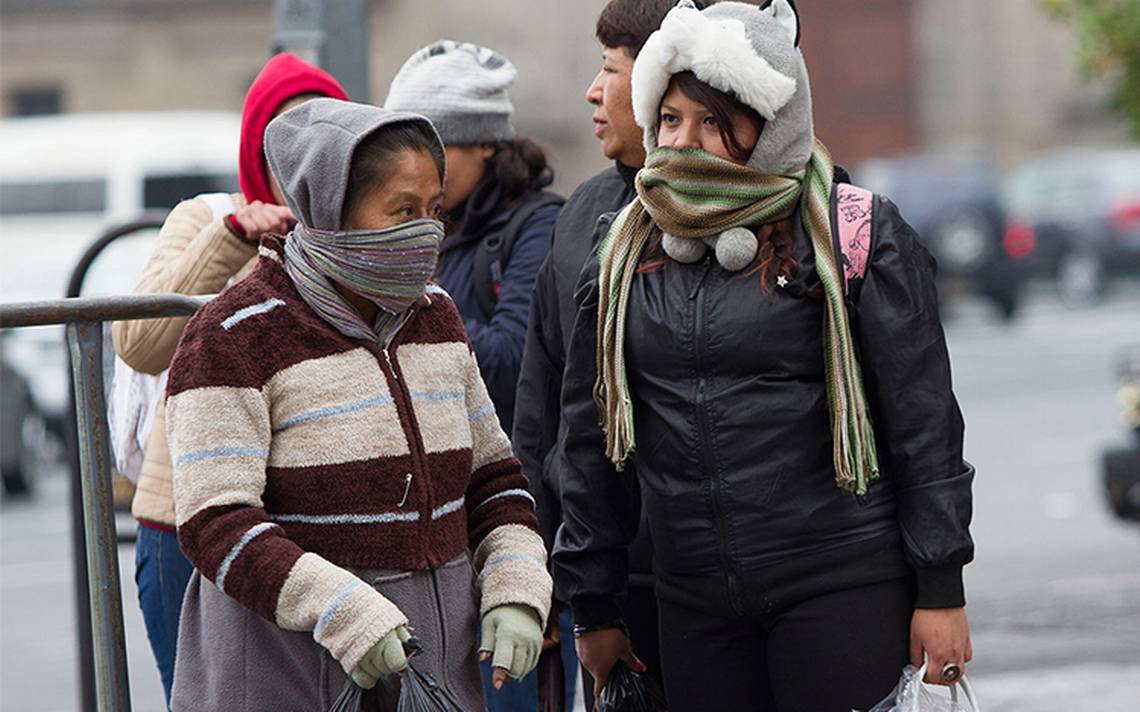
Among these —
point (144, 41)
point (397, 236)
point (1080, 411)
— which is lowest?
point (144, 41)

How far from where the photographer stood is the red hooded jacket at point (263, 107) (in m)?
4.27

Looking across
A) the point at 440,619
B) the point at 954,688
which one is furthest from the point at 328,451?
the point at 954,688

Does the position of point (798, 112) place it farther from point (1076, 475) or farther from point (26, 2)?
point (26, 2)

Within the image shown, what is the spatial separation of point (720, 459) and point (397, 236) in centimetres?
73

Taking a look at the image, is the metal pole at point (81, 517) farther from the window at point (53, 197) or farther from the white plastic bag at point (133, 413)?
the window at point (53, 197)

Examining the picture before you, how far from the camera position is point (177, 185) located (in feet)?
68.6

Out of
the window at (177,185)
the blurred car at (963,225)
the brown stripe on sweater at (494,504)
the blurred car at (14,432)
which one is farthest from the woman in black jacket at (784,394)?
the blurred car at (963,225)

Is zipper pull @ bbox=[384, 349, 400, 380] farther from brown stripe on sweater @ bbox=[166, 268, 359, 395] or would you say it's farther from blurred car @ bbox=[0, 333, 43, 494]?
blurred car @ bbox=[0, 333, 43, 494]

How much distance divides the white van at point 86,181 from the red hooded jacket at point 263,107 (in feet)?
53.1

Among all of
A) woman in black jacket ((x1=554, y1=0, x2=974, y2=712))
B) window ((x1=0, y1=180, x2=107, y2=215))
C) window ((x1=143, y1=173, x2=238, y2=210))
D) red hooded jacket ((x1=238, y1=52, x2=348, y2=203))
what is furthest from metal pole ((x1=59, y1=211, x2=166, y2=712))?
window ((x1=0, y1=180, x2=107, y2=215))

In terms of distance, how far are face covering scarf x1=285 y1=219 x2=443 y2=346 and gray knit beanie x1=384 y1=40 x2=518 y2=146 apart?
1.49m

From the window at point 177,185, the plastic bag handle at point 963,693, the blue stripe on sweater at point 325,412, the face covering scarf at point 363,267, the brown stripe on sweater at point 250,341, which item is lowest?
the window at point 177,185

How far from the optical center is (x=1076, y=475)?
1276cm

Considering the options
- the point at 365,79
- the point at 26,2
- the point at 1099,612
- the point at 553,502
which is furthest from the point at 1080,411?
the point at 26,2
